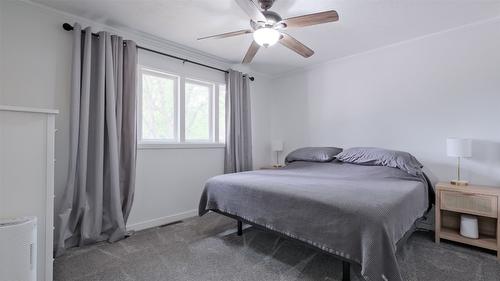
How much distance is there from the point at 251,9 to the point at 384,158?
2214mm

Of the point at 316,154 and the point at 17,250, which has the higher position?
the point at 316,154

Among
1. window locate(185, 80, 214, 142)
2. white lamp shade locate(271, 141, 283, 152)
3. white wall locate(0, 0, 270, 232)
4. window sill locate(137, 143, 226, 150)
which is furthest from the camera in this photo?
white lamp shade locate(271, 141, 283, 152)

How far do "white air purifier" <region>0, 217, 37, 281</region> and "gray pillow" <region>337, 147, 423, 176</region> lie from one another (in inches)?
121

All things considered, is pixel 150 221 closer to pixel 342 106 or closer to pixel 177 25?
pixel 177 25

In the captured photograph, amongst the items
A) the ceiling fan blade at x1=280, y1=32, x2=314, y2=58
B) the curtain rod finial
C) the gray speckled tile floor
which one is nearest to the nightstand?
the gray speckled tile floor

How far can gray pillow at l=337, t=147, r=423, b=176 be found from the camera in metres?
2.49

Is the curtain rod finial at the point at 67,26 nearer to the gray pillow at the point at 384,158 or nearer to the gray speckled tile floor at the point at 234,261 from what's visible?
the gray speckled tile floor at the point at 234,261

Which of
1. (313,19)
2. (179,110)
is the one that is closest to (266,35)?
(313,19)

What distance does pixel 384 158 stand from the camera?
8.78 feet

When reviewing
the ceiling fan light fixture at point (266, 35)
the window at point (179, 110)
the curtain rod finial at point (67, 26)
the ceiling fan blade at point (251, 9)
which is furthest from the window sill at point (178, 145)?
the ceiling fan blade at point (251, 9)

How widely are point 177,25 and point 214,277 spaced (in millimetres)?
2516

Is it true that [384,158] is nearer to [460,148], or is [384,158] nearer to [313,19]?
[460,148]

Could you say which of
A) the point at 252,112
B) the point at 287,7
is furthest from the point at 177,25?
the point at 252,112

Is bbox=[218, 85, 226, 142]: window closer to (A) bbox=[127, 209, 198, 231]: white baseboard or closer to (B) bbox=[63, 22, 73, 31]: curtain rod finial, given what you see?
(A) bbox=[127, 209, 198, 231]: white baseboard
